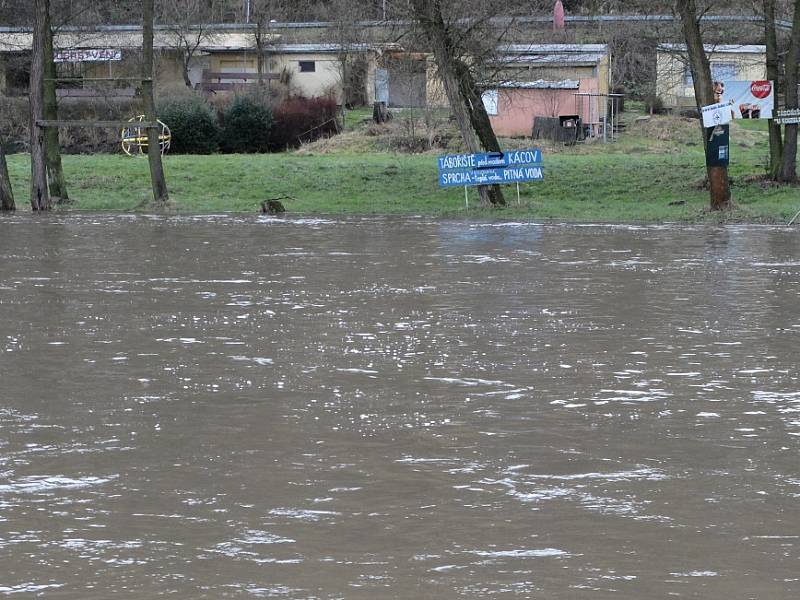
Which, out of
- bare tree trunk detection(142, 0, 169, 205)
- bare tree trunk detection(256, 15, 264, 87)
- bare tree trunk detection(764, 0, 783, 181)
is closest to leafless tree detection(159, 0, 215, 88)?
bare tree trunk detection(256, 15, 264, 87)

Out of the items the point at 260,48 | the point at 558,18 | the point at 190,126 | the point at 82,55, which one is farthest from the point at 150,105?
the point at 558,18

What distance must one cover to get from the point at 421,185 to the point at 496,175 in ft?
16.5

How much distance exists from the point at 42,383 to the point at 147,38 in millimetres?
23759

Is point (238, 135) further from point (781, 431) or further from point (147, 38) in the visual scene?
point (781, 431)

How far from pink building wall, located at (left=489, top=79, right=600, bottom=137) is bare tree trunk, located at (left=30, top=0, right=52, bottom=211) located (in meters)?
23.0

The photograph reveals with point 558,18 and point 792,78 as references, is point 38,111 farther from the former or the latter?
point 558,18

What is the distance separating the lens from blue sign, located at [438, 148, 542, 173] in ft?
107

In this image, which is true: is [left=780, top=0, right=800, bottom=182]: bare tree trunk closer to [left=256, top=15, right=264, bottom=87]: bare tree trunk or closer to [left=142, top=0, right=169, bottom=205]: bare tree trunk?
[left=142, top=0, right=169, bottom=205]: bare tree trunk

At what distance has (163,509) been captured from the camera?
7207 mm

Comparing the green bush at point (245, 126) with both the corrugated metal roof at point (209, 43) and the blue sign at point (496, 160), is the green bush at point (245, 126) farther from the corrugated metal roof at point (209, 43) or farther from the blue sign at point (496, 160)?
the blue sign at point (496, 160)

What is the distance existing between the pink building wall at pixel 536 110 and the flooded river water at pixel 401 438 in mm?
36630

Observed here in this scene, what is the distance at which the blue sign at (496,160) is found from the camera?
32562 millimetres

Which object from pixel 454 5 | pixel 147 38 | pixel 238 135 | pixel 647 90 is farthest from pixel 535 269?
pixel 647 90

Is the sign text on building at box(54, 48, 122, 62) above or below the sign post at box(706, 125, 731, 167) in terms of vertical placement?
above
